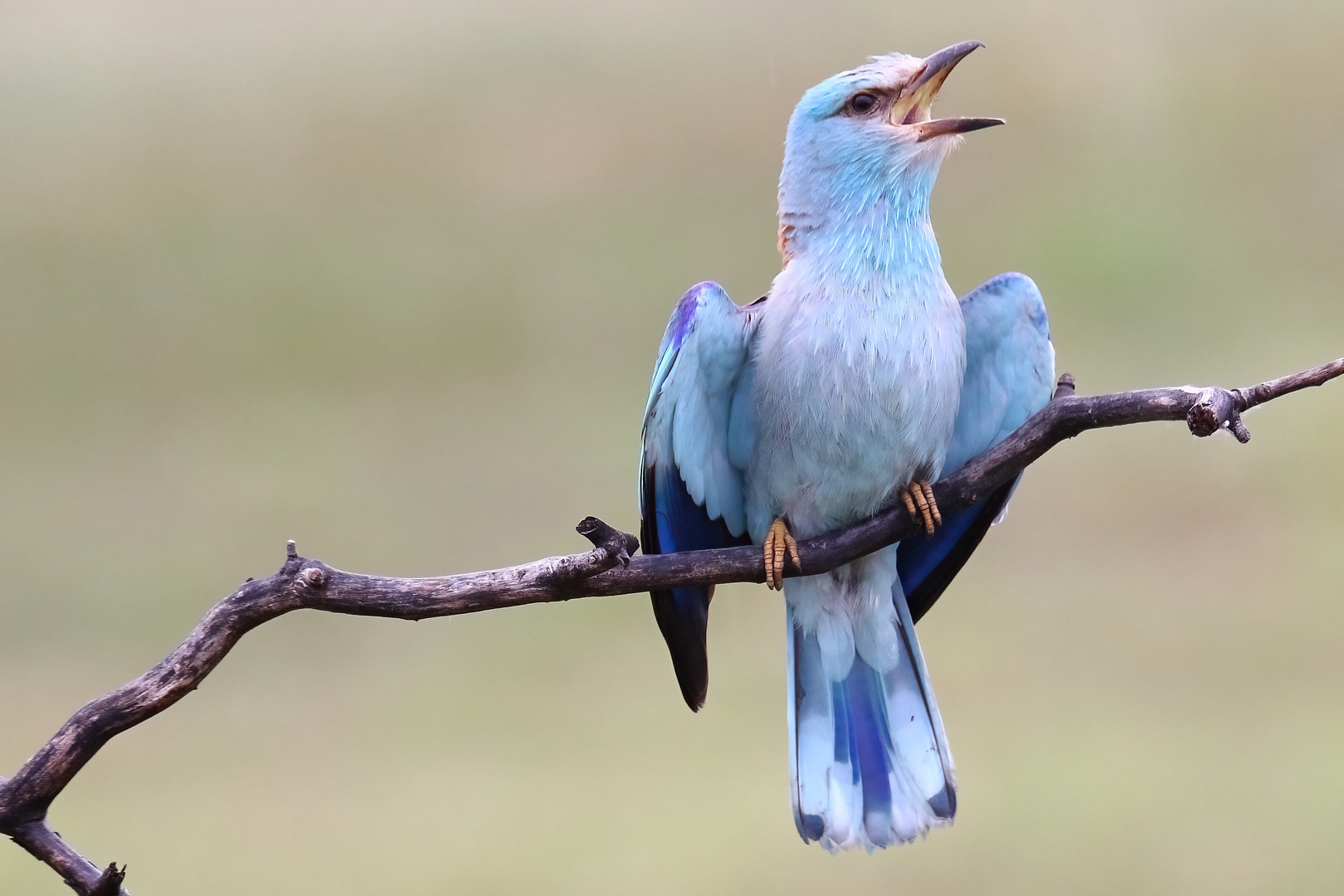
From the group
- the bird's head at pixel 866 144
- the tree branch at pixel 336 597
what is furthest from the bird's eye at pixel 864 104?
the tree branch at pixel 336 597

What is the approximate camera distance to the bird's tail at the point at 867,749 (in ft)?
5.66

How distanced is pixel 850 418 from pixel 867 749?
53 cm

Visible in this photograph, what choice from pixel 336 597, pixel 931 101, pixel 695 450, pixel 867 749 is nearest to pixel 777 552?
pixel 695 450

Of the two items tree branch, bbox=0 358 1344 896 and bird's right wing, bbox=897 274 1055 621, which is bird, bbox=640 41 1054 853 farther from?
tree branch, bbox=0 358 1344 896

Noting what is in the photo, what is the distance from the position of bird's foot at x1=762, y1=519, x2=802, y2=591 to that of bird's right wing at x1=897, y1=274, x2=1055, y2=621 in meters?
0.29

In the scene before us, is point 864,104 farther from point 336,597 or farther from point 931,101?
point 336,597

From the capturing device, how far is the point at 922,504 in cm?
160

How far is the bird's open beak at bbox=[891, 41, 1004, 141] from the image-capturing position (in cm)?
160

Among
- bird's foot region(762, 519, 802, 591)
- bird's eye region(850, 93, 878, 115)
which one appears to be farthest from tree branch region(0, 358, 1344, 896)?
bird's eye region(850, 93, 878, 115)

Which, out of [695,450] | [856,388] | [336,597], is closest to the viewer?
[336,597]

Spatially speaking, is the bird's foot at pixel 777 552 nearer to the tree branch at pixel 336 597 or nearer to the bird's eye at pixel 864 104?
the tree branch at pixel 336 597

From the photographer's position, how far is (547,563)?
137cm

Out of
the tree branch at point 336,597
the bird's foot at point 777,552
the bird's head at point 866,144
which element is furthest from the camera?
the bird's head at point 866,144

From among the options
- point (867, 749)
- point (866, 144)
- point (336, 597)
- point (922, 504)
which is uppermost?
point (866, 144)
